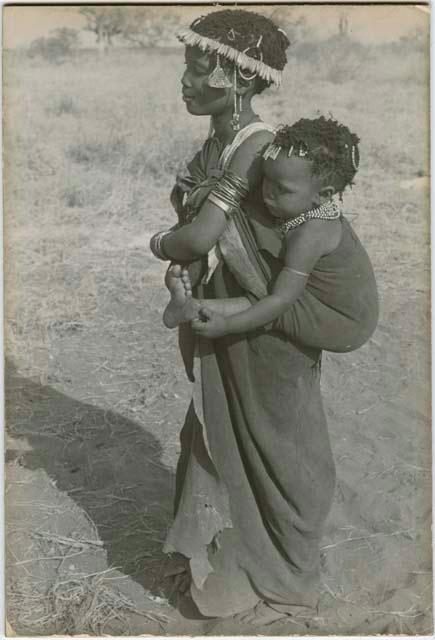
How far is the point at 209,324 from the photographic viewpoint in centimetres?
297

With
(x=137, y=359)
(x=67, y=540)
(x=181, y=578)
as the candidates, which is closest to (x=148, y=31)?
(x=137, y=359)

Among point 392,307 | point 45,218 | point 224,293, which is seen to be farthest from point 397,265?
point 224,293

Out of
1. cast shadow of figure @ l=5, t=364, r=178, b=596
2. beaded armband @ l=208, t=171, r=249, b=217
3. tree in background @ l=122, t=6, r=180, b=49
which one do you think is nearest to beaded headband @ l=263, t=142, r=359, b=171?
beaded armband @ l=208, t=171, r=249, b=217

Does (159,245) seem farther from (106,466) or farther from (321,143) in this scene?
(106,466)

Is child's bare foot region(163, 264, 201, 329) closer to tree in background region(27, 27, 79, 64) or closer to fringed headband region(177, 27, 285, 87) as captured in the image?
fringed headband region(177, 27, 285, 87)

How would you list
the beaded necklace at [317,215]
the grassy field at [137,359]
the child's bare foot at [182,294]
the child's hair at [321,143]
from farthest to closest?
1. the grassy field at [137,359]
2. the child's bare foot at [182,294]
3. the beaded necklace at [317,215]
4. the child's hair at [321,143]

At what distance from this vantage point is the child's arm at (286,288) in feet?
9.52

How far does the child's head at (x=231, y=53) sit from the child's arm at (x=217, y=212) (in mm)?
164

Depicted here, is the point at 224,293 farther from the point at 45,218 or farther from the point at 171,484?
the point at 45,218

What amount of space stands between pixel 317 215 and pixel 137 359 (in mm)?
2946

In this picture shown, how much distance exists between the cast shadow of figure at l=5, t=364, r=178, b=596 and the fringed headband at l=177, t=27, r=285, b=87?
183 centimetres

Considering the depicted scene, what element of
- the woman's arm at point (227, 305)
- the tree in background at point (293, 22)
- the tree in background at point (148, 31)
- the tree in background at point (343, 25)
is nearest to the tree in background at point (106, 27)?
the tree in background at point (148, 31)

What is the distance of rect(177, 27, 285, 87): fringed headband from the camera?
291 centimetres

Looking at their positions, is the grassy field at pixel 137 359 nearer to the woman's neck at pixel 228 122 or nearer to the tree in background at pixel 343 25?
the tree in background at pixel 343 25
